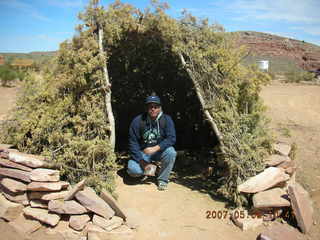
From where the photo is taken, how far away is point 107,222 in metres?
3.58

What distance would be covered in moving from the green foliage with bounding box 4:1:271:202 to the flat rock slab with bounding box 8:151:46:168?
0.18 meters

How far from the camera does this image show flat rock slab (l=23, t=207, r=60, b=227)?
3.59 m

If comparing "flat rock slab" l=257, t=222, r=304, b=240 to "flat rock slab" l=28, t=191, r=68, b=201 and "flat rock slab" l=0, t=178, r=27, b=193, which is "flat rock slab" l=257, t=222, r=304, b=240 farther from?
"flat rock slab" l=0, t=178, r=27, b=193

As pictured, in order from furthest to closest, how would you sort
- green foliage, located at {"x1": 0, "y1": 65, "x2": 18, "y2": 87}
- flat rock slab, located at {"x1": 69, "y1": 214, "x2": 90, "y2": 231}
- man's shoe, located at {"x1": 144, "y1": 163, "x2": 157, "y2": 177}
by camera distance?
green foliage, located at {"x1": 0, "y1": 65, "x2": 18, "y2": 87}
man's shoe, located at {"x1": 144, "y1": 163, "x2": 157, "y2": 177}
flat rock slab, located at {"x1": 69, "y1": 214, "x2": 90, "y2": 231}

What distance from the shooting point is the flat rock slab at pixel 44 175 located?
3732mm

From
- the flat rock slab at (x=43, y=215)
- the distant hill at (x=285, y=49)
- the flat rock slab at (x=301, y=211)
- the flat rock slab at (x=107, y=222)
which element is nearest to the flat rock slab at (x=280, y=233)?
the flat rock slab at (x=301, y=211)

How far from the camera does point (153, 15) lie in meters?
4.79

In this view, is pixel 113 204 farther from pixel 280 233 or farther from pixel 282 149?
pixel 282 149

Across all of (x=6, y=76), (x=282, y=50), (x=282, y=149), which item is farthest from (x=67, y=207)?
(x=282, y=50)

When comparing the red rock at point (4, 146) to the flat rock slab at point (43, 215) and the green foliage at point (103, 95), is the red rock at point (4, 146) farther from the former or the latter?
the flat rock slab at point (43, 215)

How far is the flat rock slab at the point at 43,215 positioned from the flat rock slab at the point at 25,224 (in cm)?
6

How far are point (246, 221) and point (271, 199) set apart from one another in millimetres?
457

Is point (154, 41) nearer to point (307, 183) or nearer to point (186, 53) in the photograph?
point (186, 53)
